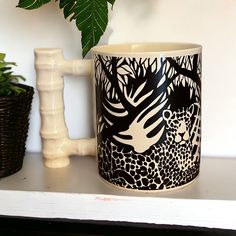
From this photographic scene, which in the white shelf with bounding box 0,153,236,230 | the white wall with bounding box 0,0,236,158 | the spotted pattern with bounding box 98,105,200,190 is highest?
the white wall with bounding box 0,0,236,158

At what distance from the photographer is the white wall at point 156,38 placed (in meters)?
0.58

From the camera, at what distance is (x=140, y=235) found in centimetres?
49

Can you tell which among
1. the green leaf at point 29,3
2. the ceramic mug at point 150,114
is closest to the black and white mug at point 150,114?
the ceramic mug at point 150,114

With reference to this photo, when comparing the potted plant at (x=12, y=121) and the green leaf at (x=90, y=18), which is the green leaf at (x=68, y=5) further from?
the potted plant at (x=12, y=121)

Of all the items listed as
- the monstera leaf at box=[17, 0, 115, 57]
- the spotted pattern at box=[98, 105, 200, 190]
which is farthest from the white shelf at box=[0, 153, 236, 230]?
the monstera leaf at box=[17, 0, 115, 57]

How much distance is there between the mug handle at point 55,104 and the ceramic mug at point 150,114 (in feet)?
0.22

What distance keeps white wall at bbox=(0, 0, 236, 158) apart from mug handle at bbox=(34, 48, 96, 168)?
0.28ft

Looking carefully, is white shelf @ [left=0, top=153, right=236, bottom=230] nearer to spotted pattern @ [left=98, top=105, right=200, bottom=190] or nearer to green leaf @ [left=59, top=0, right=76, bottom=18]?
spotted pattern @ [left=98, top=105, right=200, bottom=190]

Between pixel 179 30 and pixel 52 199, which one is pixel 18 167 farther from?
pixel 179 30

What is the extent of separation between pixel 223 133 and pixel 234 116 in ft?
0.11

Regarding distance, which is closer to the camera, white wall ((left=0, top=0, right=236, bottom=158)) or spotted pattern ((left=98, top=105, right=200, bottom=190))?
spotted pattern ((left=98, top=105, right=200, bottom=190))

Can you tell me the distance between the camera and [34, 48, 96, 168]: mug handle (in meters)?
0.53

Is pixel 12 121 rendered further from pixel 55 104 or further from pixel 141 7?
pixel 141 7

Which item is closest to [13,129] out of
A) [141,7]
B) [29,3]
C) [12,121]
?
[12,121]
